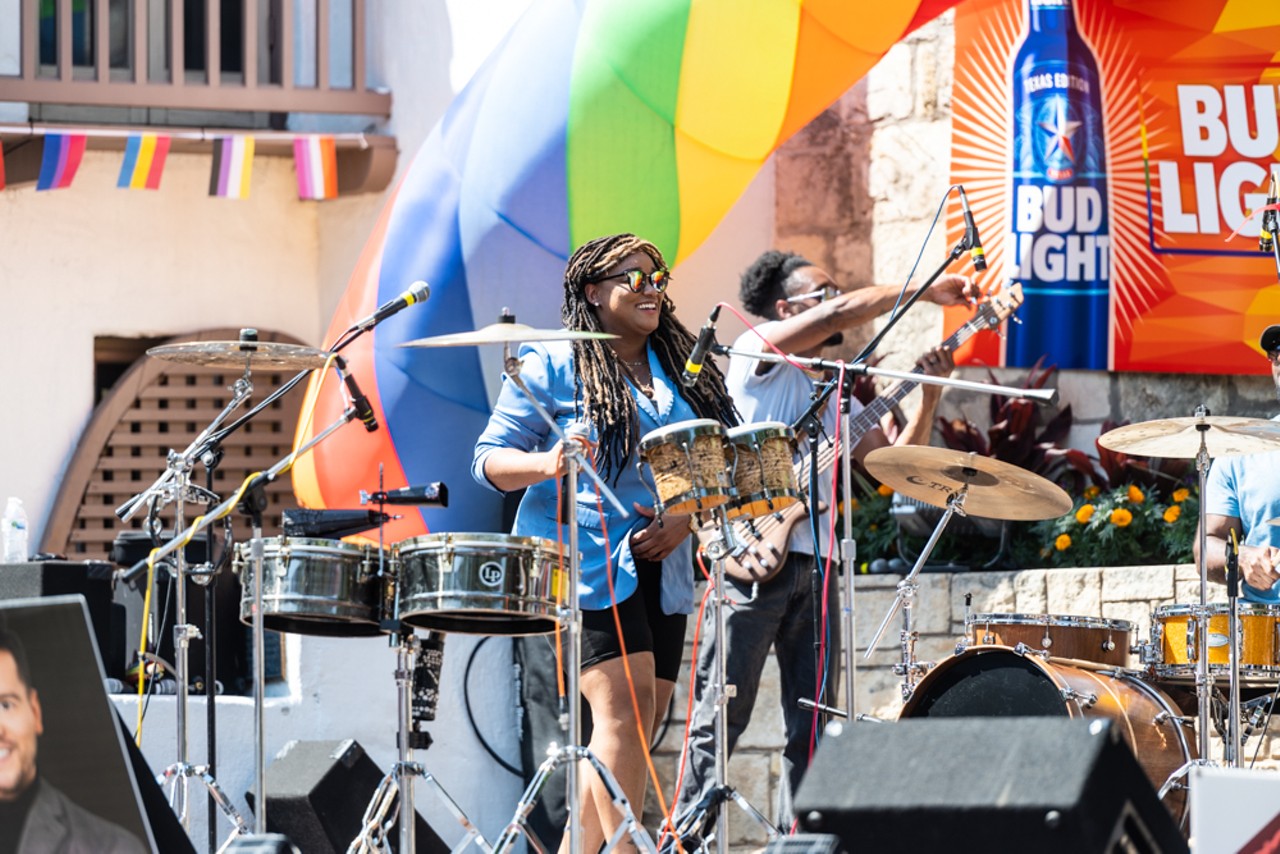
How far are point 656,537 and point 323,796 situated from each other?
2034mm

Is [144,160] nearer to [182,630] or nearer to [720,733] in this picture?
[182,630]

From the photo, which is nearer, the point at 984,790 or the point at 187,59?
the point at 984,790

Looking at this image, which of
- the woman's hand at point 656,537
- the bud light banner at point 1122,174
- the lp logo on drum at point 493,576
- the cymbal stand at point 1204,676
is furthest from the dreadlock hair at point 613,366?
the bud light banner at point 1122,174

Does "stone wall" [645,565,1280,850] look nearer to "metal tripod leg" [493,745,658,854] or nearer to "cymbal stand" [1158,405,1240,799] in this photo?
"cymbal stand" [1158,405,1240,799]

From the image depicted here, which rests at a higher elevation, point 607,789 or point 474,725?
point 607,789

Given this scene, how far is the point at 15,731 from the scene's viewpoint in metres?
3.80

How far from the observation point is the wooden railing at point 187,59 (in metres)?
10.3

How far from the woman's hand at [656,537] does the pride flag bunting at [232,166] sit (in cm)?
548

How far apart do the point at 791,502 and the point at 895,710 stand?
314cm

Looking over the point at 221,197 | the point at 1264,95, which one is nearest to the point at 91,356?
the point at 221,197

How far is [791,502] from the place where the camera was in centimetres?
493

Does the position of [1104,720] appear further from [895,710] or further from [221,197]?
[221,197]

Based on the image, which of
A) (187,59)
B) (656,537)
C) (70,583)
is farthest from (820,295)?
(187,59)

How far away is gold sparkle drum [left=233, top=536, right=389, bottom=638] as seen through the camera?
5.12 metres
